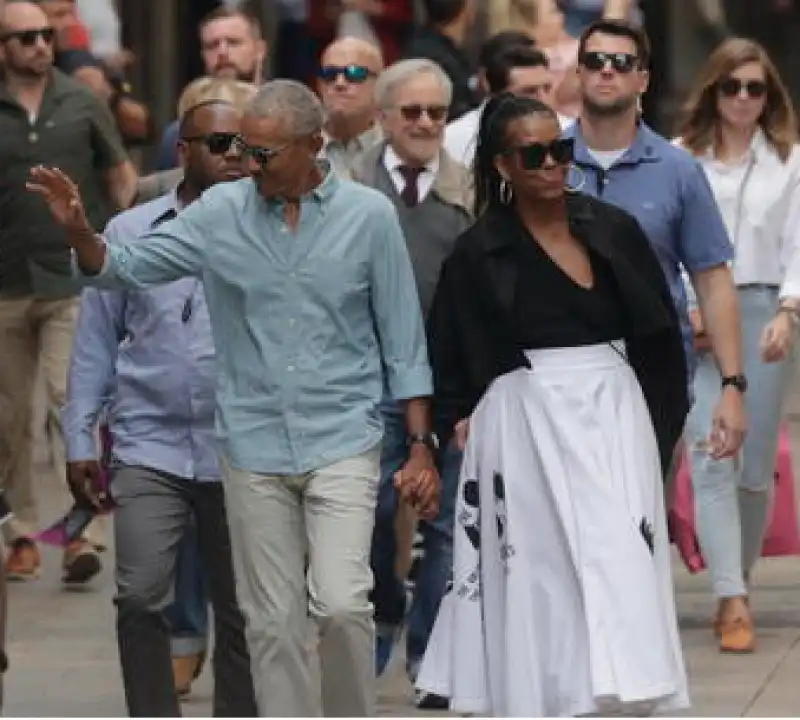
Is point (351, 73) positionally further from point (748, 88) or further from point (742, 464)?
point (742, 464)

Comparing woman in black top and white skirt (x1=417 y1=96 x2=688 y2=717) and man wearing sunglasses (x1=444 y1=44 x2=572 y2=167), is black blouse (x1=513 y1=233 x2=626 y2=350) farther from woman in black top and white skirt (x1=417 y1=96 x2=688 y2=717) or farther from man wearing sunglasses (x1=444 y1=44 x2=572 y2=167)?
man wearing sunglasses (x1=444 y1=44 x2=572 y2=167)

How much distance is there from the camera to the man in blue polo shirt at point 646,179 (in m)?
9.77

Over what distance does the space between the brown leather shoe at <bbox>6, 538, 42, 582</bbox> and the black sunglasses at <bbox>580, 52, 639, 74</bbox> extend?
366 cm

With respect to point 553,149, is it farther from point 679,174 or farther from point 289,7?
point 289,7

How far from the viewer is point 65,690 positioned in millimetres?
10602

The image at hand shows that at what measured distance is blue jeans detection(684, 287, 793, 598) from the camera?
11.2 m

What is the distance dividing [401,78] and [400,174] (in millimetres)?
380

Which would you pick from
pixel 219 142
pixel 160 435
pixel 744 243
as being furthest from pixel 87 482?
pixel 744 243

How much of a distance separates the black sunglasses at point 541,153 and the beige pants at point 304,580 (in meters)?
0.82

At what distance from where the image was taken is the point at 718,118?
11430 mm

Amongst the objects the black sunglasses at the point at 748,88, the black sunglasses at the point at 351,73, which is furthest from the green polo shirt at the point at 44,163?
the black sunglasses at the point at 748,88

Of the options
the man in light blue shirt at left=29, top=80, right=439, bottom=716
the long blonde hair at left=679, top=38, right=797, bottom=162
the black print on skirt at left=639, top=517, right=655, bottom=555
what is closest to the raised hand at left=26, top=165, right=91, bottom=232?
the man in light blue shirt at left=29, top=80, right=439, bottom=716

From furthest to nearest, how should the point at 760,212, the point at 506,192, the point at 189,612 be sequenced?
the point at 760,212
the point at 189,612
the point at 506,192

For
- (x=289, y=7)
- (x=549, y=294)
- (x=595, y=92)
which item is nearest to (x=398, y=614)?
(x=595, y=92)
